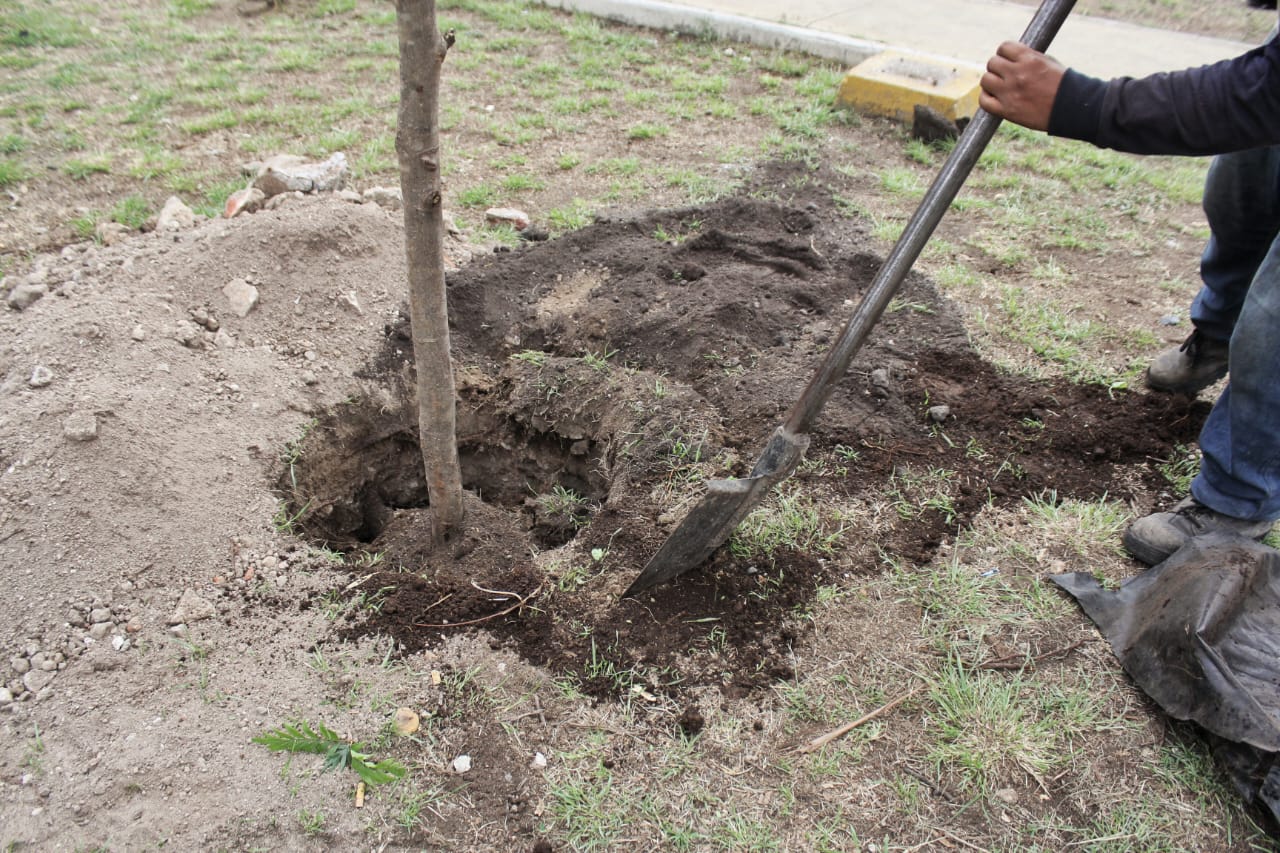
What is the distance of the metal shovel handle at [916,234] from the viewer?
6.76ft

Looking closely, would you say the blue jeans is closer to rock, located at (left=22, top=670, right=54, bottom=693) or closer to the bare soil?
the bare soil

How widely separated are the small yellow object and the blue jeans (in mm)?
2425

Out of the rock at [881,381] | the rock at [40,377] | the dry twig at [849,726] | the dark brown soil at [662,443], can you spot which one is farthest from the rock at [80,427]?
the rock at [881,381]

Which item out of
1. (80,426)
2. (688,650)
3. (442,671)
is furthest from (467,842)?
(80,426)

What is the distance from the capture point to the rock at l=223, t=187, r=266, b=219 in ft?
12.3

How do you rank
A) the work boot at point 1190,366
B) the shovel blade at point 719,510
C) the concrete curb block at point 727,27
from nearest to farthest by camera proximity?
1. the shovel blade at point 719,510
2. the work boot at point 1190,366
3. the concrete curb block at point 727,27

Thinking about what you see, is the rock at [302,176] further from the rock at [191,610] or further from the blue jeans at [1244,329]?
the blue jeans at [1244,329]

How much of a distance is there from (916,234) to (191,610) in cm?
224

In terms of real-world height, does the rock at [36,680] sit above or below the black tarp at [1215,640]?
below

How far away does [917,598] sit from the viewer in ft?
7.91

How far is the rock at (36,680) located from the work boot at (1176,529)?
3136 mm

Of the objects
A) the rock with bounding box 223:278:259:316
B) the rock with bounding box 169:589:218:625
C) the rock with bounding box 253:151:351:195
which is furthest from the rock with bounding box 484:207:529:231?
the rock with bounding box 169:589:218:625

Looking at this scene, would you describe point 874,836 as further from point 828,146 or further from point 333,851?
point 828,146

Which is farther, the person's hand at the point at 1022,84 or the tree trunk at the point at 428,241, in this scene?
the person's hand at the point at 1022,84
